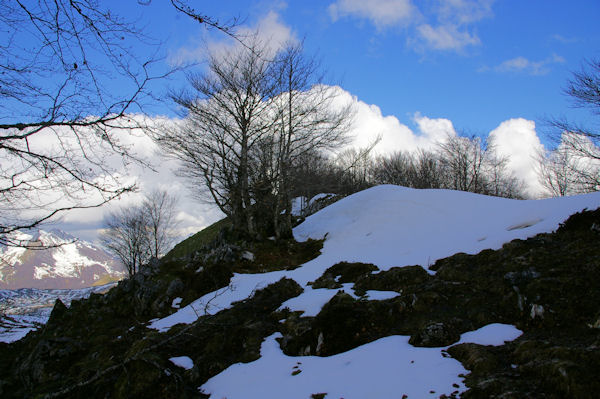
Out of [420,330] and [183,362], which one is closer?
[420,330]

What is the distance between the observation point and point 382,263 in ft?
28.8

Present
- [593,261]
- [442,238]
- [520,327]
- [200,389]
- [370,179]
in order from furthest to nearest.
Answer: [370,179], [442,238], [593,261], [200,389], [520,327]

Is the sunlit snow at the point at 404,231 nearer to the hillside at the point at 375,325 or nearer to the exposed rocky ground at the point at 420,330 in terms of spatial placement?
the hillside at the point at 375,325

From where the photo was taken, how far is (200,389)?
14.7 ft

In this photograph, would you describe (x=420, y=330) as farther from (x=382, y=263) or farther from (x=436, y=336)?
(x=382, y=263)

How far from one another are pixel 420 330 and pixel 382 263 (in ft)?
14.6

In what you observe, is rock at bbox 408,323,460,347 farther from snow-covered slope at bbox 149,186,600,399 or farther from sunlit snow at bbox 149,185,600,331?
sunlit snow at bbox 149,185,600,331

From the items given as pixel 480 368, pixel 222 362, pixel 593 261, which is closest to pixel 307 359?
pixel 222 362

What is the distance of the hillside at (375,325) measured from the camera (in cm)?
336

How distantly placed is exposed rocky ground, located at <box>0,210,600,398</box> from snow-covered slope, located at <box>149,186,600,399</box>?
286 millimetres

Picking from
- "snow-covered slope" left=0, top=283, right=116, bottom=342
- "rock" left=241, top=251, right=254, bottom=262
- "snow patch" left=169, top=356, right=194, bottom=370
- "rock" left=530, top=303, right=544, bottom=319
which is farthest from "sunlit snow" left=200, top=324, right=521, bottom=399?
"rock" left=241, top=251, right=254, bottom=262

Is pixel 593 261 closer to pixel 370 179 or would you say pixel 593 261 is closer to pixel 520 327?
pixel 520 327

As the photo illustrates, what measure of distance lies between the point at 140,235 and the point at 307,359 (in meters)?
30.1

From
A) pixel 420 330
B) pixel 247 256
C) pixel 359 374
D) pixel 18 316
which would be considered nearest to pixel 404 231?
pixel 247 256
